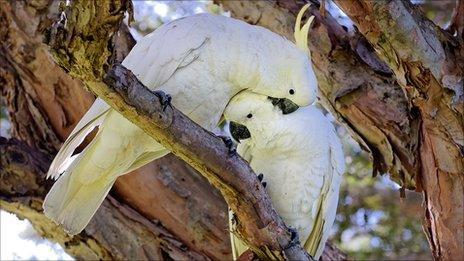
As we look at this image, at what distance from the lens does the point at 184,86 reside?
7.43ft

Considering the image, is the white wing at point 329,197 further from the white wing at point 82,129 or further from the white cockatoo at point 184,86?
the white wing at point 82,129

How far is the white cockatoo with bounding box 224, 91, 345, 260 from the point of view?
2.43 meters

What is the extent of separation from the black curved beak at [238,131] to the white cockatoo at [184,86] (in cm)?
13

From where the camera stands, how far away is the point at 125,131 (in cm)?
227

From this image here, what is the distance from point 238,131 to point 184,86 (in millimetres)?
300

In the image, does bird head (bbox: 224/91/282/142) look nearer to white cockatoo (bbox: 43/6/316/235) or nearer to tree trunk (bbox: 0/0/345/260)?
white cockatoo (bbox: 43/6/316/235)

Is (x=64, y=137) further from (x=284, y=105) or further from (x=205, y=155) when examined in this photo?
(x=205, y=155)

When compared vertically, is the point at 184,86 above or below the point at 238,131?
above

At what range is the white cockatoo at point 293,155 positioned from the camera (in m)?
2.43

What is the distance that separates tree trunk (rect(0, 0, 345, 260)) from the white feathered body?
32 cm

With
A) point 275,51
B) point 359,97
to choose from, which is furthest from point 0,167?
point 359,97

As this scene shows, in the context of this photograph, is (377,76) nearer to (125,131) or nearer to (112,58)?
(125,131)

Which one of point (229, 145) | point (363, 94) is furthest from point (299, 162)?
point (229, 145)

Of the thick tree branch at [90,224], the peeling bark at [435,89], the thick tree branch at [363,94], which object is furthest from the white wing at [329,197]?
the thick tree branch at [90,224]
